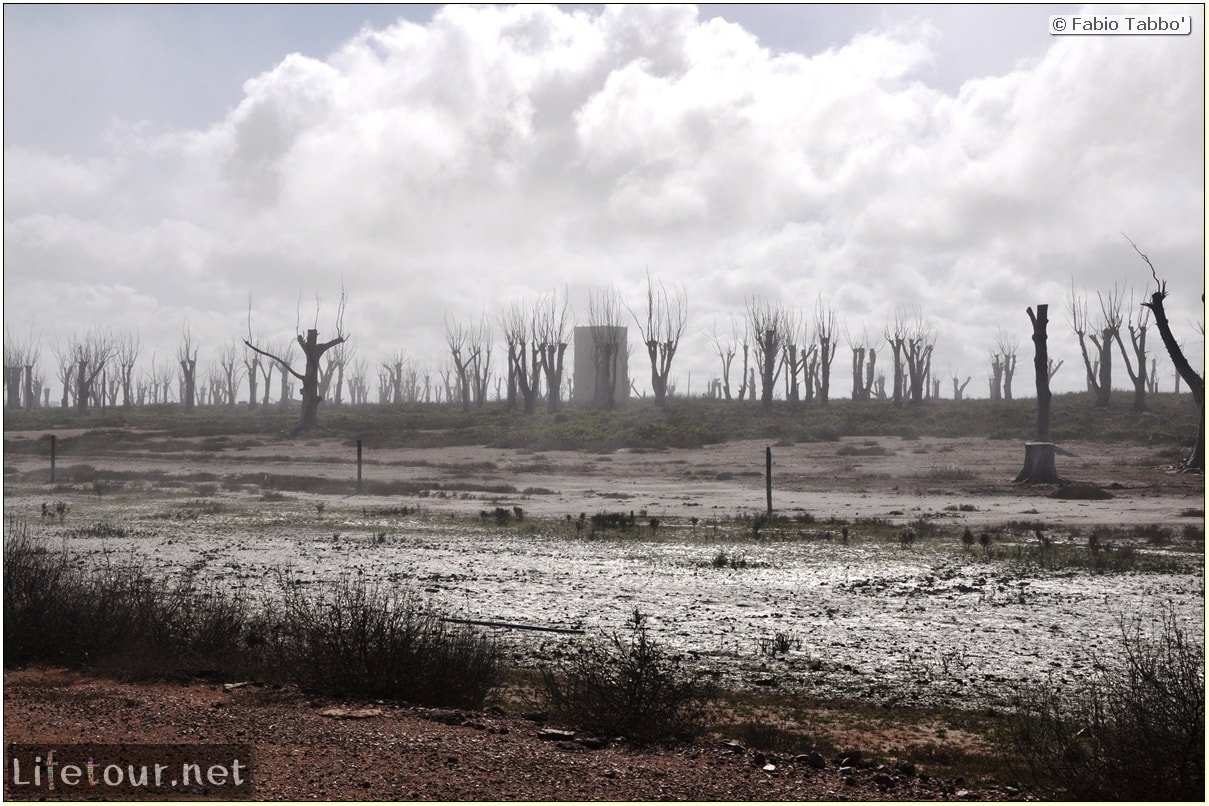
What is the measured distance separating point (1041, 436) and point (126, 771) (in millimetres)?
36889

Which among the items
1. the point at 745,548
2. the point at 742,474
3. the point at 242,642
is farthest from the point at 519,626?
the point at 742,474

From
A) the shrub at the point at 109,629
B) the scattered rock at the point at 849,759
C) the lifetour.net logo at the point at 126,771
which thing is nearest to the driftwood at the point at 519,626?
Result: the shrub at the point at 109,629

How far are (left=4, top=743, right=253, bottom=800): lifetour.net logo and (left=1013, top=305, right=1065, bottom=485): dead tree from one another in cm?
3244

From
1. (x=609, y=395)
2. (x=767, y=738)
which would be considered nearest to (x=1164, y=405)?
(x=609, y=395)

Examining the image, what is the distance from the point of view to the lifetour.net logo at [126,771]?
5.83 m

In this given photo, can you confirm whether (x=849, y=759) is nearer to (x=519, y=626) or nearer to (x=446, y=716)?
(x=446, y=716)

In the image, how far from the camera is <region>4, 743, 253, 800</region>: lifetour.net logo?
5832 mm

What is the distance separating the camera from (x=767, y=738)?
24.7 ft

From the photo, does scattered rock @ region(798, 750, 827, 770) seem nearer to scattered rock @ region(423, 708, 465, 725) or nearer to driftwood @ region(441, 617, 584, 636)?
scattered rock @ region(423, 708, 465, 725)

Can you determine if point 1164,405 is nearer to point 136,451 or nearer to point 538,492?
point 538,492

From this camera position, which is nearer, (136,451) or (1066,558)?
(1066,558)

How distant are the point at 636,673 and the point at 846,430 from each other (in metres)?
49.1

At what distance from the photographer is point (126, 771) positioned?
6109 mm

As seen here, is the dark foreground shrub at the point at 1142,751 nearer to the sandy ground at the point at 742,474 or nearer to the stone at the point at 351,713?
the stone at the point at 351,713
